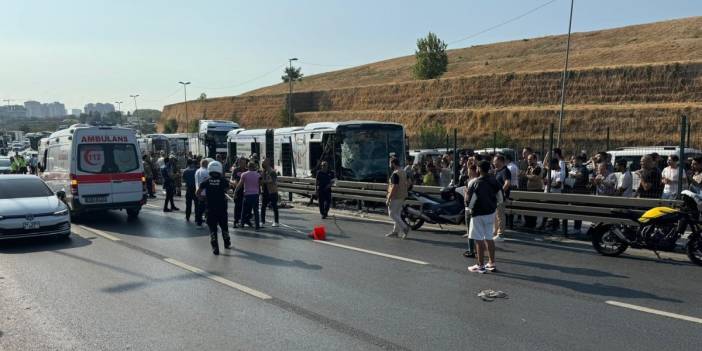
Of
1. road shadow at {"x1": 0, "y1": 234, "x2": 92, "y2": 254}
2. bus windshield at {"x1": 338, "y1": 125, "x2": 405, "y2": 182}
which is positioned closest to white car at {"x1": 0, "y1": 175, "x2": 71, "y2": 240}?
road shadow at {"x1": 0, "y1": 234, "x2": 92, "y2": 254}

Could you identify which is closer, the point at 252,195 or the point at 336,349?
the point at 336,349

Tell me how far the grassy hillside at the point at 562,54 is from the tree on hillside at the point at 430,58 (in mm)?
3207

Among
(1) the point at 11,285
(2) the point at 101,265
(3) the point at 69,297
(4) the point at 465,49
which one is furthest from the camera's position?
(4) the point at 465,49

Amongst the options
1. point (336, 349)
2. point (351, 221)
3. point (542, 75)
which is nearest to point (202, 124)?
point (351, 221)

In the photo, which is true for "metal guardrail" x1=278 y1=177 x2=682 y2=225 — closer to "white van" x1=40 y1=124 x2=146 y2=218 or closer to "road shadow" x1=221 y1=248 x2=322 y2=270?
"road shadow" x1=221 y1=248 x2=322 y2=270

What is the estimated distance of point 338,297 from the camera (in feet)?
24.1

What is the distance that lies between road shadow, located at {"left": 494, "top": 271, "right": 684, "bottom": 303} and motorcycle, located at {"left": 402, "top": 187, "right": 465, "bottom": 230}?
407 centimetres

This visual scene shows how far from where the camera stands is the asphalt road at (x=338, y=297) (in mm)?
5785

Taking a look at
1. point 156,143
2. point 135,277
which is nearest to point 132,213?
point 135,277

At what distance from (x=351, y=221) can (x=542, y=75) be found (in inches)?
1831

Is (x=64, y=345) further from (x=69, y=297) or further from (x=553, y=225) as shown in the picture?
(x=553, y=225)

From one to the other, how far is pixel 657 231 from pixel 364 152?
1060 cm

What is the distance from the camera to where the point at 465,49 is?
122m

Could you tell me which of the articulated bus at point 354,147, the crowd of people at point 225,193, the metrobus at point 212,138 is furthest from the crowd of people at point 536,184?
the metrobus at point 212,138
